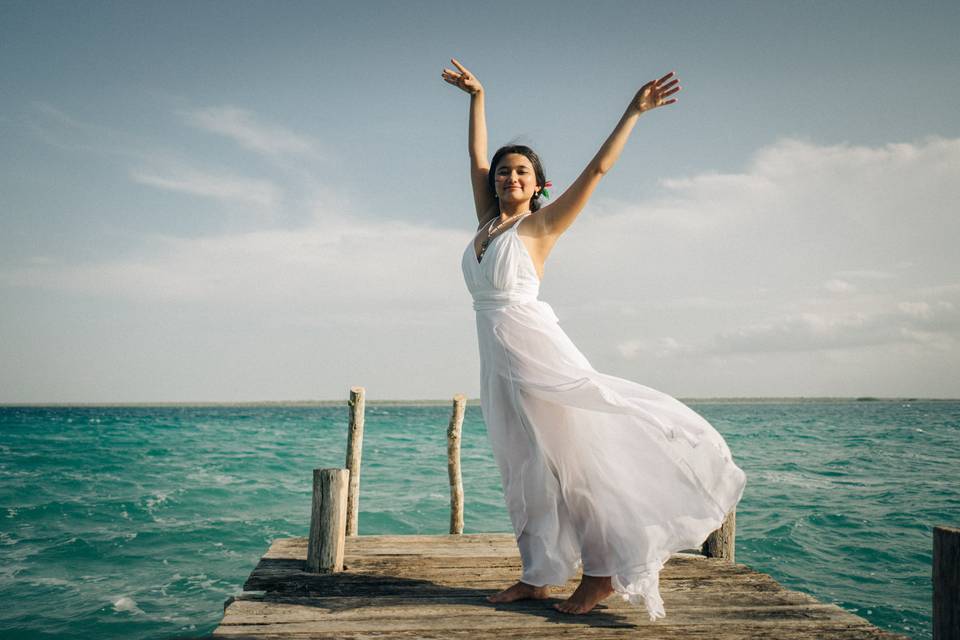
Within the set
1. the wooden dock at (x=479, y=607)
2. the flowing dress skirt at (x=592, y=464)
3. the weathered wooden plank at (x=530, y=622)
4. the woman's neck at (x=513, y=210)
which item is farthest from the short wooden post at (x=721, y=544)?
the woman's neck at (x=513, y=210)

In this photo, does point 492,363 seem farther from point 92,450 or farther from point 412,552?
point 92,450

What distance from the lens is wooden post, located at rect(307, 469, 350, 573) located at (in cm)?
534

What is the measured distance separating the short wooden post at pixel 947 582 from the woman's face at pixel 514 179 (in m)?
2.87

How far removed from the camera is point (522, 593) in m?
→ 4.38

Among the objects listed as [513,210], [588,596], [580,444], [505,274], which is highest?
[513,210]

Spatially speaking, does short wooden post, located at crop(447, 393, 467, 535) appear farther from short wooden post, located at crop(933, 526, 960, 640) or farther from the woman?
short wooden post, located at crop(933, 526, 960, 640)

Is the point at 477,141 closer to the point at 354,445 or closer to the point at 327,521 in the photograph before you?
the point at 327,521

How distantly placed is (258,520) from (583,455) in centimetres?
1415

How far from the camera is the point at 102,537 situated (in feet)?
47.2

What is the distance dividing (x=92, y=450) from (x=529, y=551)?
3412 cm

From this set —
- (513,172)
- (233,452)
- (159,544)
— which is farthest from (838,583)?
(233,452)

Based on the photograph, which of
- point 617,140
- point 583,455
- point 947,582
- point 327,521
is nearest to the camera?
point 947,582

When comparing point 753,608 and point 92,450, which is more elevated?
point 753,608

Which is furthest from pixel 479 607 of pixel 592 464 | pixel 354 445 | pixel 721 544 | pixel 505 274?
pixel 354 445
